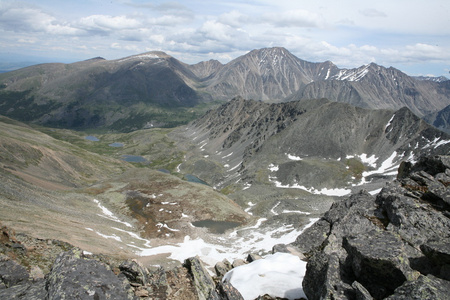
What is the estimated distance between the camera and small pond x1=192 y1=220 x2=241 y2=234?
251 feet

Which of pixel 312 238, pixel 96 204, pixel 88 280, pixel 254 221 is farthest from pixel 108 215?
pixel 88 280

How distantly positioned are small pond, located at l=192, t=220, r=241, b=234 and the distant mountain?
200 feet

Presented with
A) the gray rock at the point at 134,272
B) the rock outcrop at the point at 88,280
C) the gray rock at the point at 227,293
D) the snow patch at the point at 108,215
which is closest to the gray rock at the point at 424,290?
the gray rock at the point at 227,293

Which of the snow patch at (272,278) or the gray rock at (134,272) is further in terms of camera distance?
the gray rock at (134,272)

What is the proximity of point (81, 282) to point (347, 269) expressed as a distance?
13.5 meters

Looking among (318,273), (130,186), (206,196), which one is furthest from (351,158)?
(318,273)

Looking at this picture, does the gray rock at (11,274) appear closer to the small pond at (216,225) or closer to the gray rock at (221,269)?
the gray rock at (221,269)

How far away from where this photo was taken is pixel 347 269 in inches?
578

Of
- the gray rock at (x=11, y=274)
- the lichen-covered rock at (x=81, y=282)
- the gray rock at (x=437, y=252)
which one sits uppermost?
the gray rock at (x=437, y=252)

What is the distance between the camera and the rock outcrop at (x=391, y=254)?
1240 centimetres

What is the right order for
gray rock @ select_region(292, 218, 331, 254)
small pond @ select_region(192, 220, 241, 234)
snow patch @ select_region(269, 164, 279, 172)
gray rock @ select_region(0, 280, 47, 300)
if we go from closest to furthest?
gray rock @ select_region(0, 280, 47, 300), gray rock @ select_region(292, 218, 331, 254), small pond @ select_region(192, 220, 241, 234), snow patch @ select_region(269, 164, 279, 172)

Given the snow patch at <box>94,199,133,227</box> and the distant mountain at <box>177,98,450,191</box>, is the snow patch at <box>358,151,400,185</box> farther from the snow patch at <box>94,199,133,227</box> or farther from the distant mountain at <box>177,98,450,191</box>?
the snow patch at <box>94,199,133,227</box>

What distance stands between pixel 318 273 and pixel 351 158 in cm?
16058

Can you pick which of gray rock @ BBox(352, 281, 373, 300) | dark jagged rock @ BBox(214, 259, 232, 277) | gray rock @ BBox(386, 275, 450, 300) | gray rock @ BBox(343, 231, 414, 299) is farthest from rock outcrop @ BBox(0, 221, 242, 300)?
gray rock @ BBox(386, 275, 450, 300)
